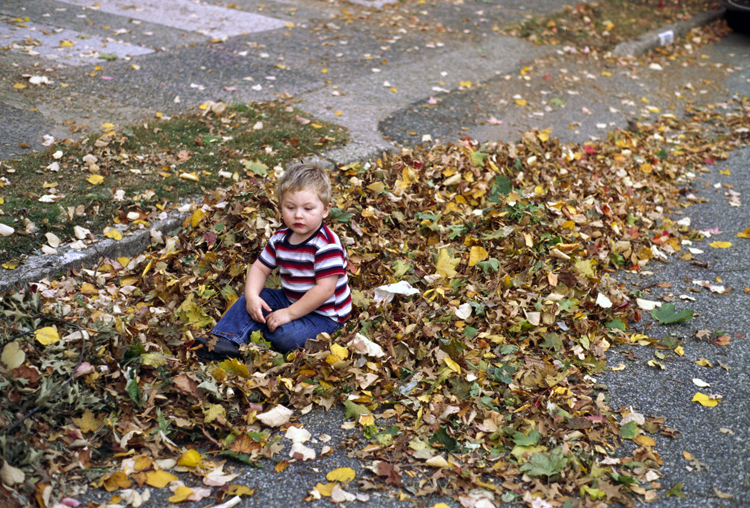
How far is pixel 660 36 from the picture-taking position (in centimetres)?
986

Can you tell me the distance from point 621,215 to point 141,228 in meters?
3.31

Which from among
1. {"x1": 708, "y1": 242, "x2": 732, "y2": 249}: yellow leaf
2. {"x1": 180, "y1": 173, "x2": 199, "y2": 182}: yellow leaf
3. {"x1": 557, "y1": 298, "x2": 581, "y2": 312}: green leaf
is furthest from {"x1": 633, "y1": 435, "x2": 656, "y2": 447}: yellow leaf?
{"x1": 180, "y1": 173, "x2": 199, "y2": 182}: yellow leaf

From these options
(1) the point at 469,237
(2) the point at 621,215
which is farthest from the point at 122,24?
(2) the point at 621,215

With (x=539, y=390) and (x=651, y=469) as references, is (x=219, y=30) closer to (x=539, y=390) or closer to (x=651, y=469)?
(x=539, y=390)

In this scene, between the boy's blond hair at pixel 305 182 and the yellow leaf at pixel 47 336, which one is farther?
the boy's blond hair at pixel 305 182

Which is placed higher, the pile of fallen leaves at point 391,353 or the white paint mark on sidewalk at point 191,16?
the white paint mark on sidewalk at point 191,16

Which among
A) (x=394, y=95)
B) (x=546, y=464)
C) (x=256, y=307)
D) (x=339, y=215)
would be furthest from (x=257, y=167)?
(x=546, y=464)

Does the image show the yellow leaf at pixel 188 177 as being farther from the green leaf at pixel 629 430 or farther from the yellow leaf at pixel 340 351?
the green leaf at pixel 629 430

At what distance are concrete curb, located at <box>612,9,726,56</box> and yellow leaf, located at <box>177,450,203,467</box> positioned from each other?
8.68 m

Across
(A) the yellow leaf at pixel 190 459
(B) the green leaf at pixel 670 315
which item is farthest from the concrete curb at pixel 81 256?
(B) the green leaf at pixel 670 315

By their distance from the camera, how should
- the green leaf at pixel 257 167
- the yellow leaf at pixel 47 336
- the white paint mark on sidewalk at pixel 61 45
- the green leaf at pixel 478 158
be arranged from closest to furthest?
the yellow leaf at pixel 47 336
the green leaf at pixel 257 167
the green leaf at pixel 478 158
the white paint mark on sidewalk at pixel 61 45

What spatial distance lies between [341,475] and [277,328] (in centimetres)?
92

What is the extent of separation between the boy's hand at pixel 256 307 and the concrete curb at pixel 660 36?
7832 mm

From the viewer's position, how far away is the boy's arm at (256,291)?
3.06 metres
